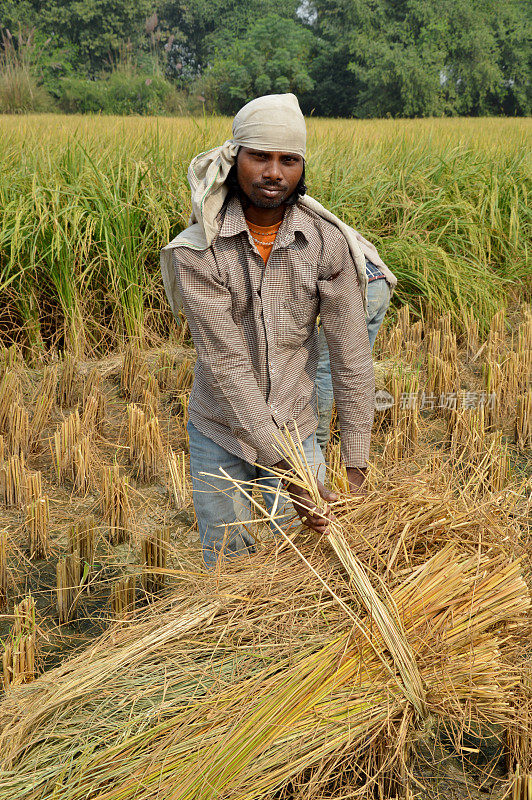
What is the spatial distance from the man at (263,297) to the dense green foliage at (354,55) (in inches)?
887

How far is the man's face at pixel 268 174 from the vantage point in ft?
5.47

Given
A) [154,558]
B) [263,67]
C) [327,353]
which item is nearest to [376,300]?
[327,353]

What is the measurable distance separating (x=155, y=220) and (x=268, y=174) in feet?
8.40

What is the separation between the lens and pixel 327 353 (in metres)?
2.82

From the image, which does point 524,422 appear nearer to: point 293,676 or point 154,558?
point 154,558

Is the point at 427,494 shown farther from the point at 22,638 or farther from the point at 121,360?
the point at 121,360

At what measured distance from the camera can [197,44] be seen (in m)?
35.2

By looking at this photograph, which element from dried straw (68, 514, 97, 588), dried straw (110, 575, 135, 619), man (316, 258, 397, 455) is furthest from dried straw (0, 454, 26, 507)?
man (316, 258, 397, 455)

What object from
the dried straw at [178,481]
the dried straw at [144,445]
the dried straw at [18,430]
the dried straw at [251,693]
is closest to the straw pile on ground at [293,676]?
the dried straw at [251,693]

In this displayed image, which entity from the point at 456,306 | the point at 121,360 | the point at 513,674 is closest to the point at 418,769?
the point at 513,674

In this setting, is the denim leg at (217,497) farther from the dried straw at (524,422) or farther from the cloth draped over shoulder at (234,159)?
the dried straw at (524,422)

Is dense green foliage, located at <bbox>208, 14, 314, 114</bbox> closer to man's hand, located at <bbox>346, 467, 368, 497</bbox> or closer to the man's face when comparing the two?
the man's face

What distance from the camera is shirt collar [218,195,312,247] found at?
1.73 metres

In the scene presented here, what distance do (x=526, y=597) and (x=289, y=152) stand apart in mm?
1083
